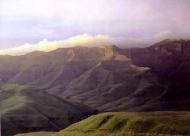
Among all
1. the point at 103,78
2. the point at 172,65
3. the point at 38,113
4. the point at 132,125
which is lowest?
the point at 132,125

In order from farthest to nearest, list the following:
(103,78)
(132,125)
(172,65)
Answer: (103,78)
(132,125)
(172,65)

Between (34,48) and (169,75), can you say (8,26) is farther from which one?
(169,75)

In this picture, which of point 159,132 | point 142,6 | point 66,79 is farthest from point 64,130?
point 142,6

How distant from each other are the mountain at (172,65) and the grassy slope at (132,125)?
0.43m

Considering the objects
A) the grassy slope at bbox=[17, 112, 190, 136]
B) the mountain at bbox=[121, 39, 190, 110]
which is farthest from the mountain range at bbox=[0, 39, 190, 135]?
the grassy slope at bbox=[17, 112, 190, 136]

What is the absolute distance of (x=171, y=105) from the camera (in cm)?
1499

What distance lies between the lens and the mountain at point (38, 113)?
15.5 meters

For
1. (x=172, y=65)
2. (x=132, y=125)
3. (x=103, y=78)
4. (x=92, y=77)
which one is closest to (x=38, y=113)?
(x=92, y=77)

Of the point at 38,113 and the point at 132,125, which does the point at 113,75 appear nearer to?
the point at 132,125

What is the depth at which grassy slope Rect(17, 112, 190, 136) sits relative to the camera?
14523 mm

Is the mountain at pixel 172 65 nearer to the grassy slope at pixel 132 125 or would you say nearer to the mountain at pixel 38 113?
the grassy slope at pixel 132 125

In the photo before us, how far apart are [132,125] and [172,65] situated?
1.81m

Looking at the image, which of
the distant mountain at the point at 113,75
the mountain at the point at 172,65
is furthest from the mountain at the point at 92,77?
the mountain at the point at 172,65

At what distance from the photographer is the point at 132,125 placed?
15.3 m
